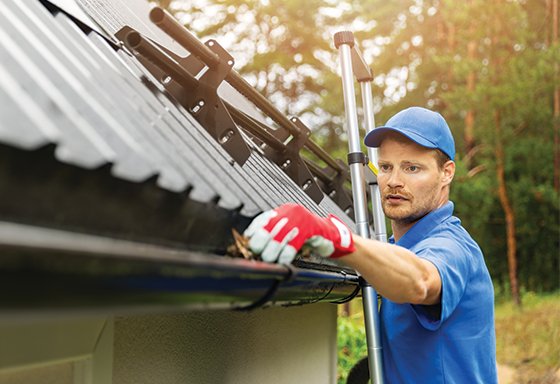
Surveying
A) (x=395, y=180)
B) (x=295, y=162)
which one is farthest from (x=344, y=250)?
(x=295, y=162)

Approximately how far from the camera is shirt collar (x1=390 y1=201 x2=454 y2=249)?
3.02 metres

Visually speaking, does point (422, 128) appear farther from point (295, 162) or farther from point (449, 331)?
point (295, 162)

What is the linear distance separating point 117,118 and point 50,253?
74 cm

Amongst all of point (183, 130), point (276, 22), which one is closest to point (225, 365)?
point (183, 130)

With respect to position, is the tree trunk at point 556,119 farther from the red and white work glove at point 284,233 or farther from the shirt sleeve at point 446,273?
the red and white work glove at point 284,233

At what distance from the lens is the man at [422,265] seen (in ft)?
7.07

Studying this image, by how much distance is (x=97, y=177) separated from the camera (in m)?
1.26

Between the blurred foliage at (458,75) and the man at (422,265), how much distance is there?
16.5 metres

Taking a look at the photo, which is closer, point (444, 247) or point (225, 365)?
point (444, 247)

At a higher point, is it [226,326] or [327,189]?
[327,189]

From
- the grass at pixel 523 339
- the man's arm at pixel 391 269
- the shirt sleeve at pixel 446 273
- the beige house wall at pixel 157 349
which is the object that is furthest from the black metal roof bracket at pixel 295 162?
the grass at pixel 523 339

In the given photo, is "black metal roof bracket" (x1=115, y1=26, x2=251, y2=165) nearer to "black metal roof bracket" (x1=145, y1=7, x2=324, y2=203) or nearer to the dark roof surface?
"black metal roof bracket" (x1=145, y1=7, x2=324, y2=203)

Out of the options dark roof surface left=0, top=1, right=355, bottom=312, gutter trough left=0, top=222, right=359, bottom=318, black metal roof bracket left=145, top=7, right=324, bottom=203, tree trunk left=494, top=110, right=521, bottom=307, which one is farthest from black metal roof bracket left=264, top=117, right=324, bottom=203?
tree trunk left=494, top=110, right=521, bottom=307

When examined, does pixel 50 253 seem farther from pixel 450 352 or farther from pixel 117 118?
pixel 450 352
